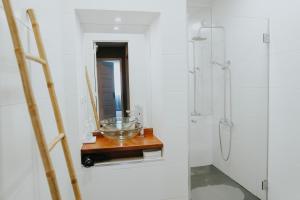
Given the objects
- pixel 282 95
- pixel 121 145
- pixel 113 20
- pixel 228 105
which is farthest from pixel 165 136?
pixel 113 20

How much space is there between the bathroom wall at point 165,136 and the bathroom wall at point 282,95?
0.68 m

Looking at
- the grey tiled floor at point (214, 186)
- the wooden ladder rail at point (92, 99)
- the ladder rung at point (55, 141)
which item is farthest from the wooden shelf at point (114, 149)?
the ladder rung at point (55, 141)

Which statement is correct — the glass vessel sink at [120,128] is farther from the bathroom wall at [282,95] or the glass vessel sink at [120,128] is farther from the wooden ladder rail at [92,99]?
the bathroom wall at [282,95]

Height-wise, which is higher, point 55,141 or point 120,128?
point 55,141

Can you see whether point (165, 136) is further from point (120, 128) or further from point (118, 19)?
point (118, 19)

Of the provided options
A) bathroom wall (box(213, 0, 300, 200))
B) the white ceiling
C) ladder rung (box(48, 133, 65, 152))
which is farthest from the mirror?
ladder rung (box(48, 133, 65, 152))

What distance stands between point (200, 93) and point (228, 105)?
14.3 inches

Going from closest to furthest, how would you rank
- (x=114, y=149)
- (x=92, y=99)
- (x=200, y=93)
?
(x=114, y=149) → (x=200, y=93) → (x=92, y=99)

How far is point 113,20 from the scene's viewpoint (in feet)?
7.14

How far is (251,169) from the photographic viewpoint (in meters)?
2.27

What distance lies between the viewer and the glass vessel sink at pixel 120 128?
2.02 meters

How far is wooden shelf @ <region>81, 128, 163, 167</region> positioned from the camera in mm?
1955

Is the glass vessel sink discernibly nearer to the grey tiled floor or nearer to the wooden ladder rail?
the wooden ladder rail

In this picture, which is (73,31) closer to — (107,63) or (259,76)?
(107,63)
